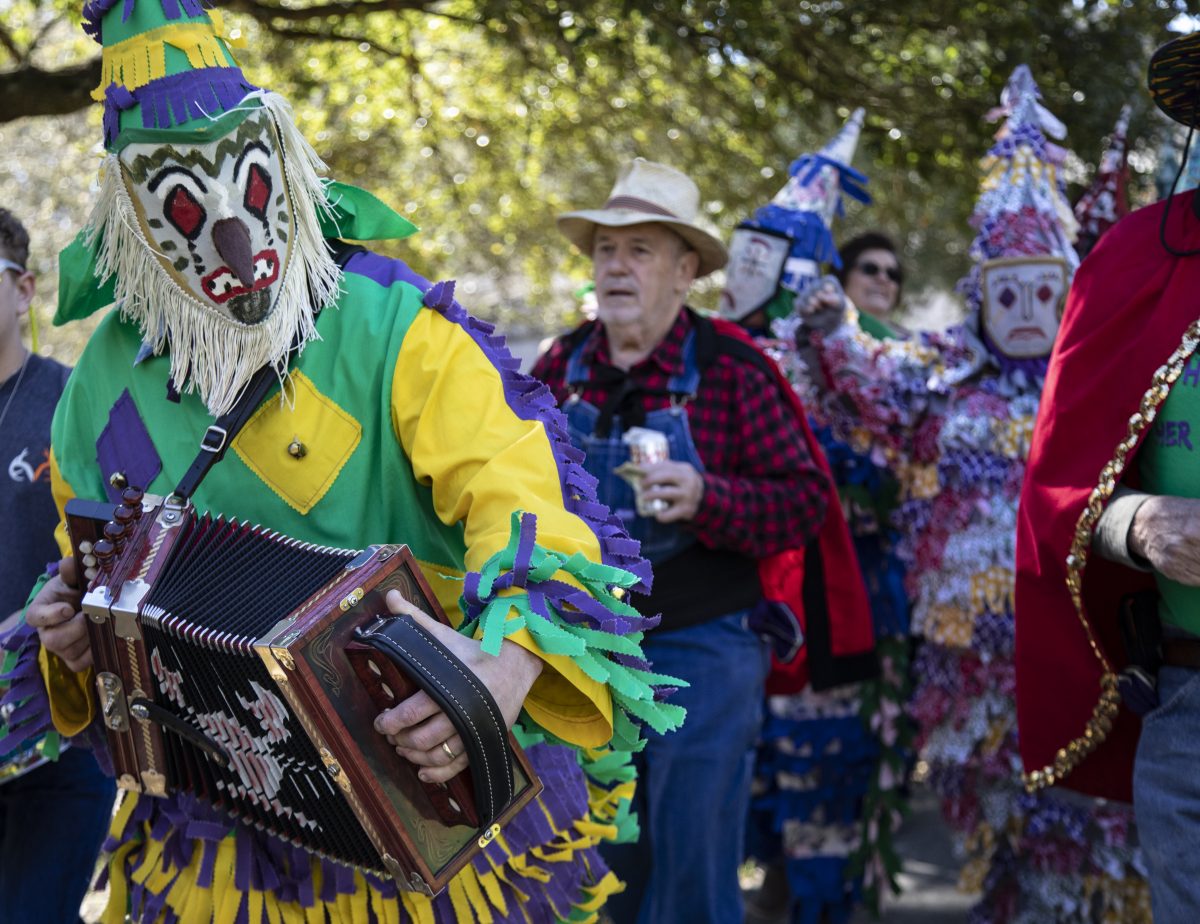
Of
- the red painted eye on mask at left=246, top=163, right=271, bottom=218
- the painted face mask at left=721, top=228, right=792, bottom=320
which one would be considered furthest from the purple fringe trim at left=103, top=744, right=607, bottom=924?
the painted face mask at left=721, top=228, right=792, bottom=320

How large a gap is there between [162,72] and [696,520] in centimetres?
208

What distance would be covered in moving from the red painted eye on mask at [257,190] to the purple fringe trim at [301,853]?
1.06m

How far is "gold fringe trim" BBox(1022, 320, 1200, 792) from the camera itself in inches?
109

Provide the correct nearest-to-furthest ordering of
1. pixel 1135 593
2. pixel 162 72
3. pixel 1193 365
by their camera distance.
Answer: pixel 162 72 < pixel 1193 365 < pixel 1135 593

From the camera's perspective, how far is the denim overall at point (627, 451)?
413cm

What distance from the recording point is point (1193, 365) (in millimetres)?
2756

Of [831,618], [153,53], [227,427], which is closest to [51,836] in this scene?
[227,427]

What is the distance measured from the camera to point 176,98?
7.88ft

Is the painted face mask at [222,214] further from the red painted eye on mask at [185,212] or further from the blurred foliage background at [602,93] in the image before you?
the blurred foliage background at [602,93]

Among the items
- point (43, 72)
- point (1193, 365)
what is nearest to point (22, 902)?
point (1193, 365)

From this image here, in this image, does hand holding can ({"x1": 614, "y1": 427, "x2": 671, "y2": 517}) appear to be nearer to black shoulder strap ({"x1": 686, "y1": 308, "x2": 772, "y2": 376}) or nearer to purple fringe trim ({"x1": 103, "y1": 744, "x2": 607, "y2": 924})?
black shoulder strap ({"x1": 686, "y1": 308, "x2": 772, "y2": 376})

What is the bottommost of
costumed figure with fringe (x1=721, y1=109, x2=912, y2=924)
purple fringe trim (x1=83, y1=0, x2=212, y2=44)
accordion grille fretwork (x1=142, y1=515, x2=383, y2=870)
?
costumed figure with fringe (x1=721, y1=109, x2=912, y2=924)

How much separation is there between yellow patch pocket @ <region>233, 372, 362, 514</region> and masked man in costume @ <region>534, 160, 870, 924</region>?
1591 millimetres

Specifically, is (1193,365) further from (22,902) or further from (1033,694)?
(22,902)
